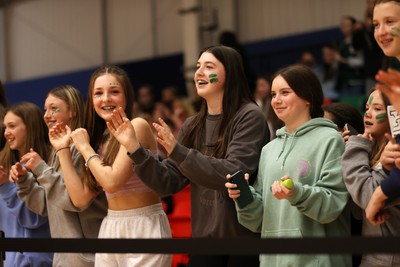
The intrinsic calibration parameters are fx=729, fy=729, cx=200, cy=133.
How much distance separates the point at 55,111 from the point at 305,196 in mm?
2083

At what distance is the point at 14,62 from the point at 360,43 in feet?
39.0

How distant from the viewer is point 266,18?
14.8 metres

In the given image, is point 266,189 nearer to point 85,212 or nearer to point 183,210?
point 85,212

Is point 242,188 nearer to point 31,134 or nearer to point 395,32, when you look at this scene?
point 395,32

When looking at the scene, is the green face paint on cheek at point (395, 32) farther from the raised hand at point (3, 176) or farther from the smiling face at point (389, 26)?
the raised hand at point (3, 176)

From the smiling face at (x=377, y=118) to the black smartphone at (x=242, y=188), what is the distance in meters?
0.71

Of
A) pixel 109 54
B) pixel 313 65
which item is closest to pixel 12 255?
pixel 313 65

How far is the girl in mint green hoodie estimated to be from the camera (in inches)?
148

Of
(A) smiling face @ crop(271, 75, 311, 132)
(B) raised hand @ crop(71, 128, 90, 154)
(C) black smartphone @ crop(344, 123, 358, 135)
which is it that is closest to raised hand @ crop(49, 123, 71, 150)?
(B) raised hand @ crop(71, 128, 90, 154)

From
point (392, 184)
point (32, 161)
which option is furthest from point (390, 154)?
point (32, 161)

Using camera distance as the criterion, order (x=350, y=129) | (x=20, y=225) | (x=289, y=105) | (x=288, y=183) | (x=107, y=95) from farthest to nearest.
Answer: (x=20, y=225) → (x=107, y=95) → (x=350, y=129) → (x=289, y=105) → (x=288, y=183)

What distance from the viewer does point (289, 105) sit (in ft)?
13.3

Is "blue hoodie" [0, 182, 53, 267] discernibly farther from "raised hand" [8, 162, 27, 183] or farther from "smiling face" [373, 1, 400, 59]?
"smiling face" [373, 1, 400, 59]

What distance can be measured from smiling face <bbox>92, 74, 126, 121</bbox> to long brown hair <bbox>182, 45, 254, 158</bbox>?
491 millimetres
